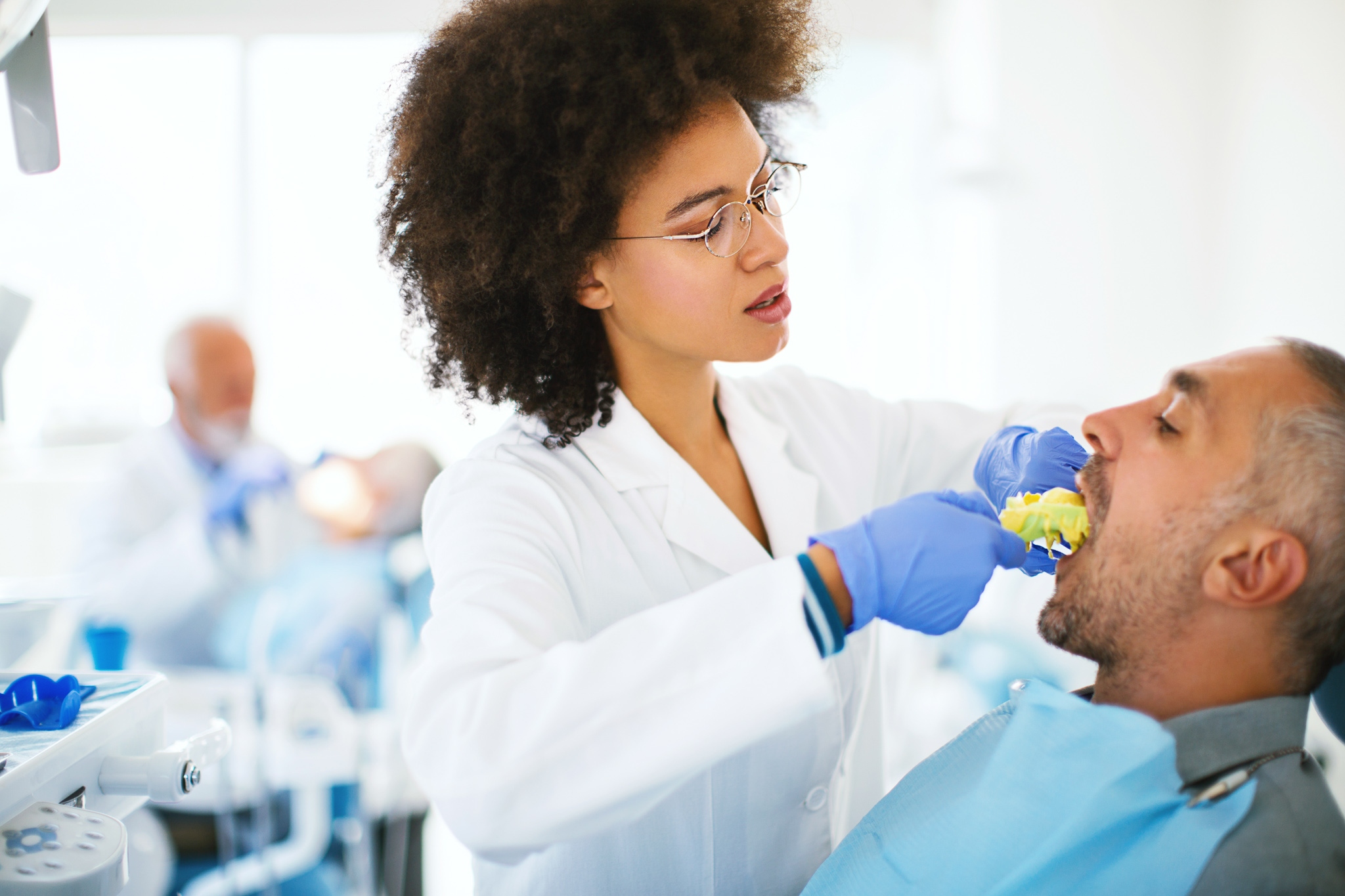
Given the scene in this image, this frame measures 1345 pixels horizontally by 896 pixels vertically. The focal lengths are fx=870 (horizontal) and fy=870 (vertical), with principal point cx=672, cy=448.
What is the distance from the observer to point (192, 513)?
8.55 feet

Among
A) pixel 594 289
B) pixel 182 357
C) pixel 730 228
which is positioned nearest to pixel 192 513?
pixel 182 357

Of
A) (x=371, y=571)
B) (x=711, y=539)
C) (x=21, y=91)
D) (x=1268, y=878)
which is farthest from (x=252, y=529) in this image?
(x=1268, y=878)

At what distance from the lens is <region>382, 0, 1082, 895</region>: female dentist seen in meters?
0.77

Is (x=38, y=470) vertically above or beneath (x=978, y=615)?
above

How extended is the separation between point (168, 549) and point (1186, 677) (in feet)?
8.14

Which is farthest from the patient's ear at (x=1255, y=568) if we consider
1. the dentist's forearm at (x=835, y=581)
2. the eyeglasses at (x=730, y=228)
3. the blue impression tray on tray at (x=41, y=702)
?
the blue impression tray on tray at (x=41, y=702)

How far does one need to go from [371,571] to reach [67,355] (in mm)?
1523

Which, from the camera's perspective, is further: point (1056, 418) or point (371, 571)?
point (371, 571)

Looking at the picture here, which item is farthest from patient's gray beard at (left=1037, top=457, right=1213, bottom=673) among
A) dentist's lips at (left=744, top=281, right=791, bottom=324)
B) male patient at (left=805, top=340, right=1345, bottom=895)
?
dentist's lips at (left=744, top=281, right=791, bottom=324)

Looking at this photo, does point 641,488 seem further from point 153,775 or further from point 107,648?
point 107,648

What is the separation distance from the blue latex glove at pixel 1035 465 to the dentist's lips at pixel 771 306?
391mm

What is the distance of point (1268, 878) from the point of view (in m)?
0.79

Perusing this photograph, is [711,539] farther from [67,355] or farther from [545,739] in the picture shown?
[67,355]

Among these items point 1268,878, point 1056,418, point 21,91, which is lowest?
point 1268,878
